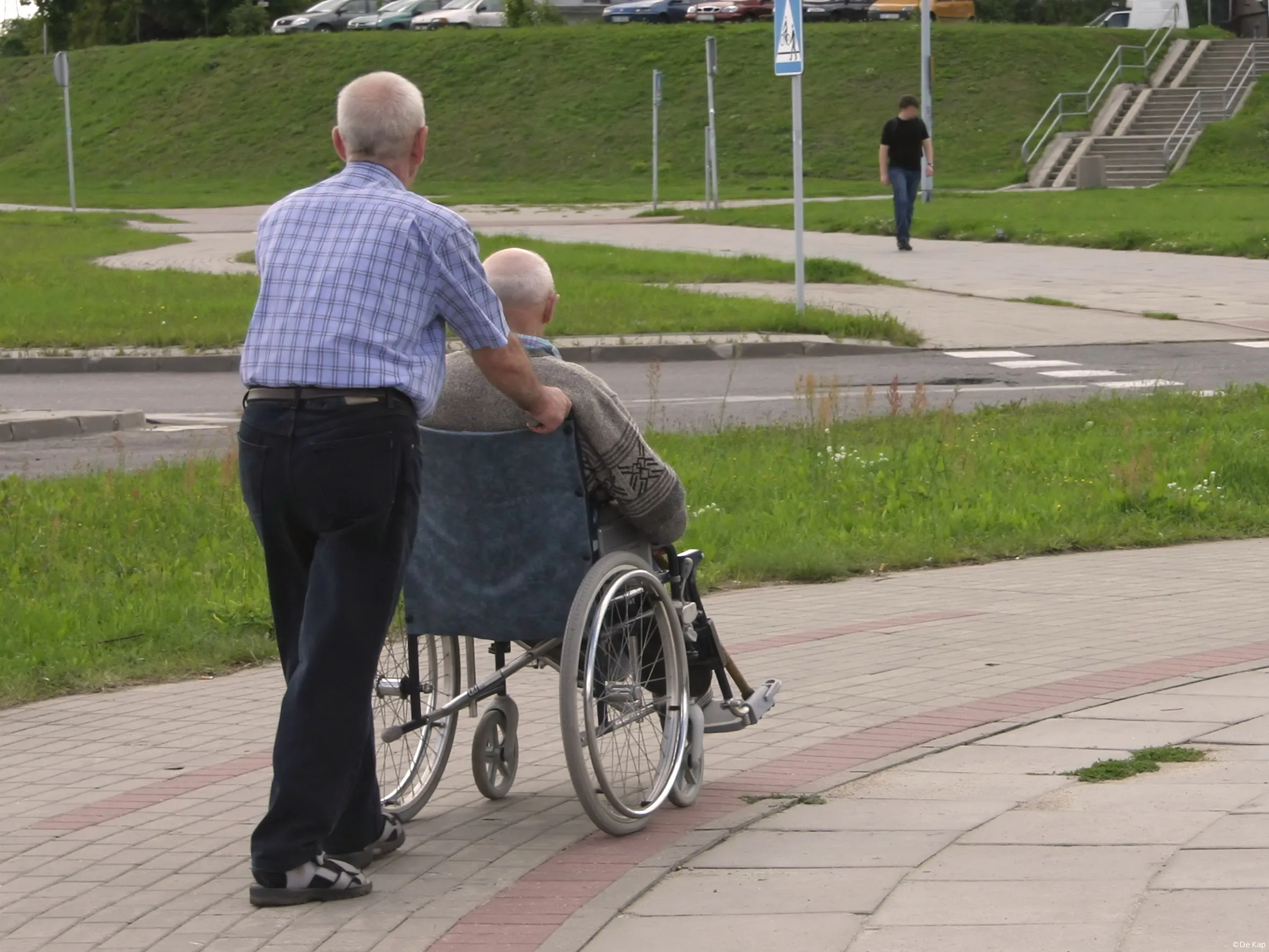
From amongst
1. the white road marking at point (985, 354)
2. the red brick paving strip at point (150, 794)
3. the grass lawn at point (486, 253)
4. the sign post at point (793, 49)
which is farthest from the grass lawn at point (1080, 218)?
the red brick paving strip at point (150, 794)

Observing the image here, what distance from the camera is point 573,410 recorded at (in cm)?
468

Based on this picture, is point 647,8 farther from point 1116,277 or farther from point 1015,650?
point 1015,650

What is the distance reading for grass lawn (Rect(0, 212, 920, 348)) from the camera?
60.0 feet

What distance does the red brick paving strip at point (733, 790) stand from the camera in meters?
4.11

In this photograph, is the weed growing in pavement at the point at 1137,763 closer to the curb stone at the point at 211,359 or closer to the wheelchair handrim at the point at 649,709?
the wheelchair handrim at the point at 649,709

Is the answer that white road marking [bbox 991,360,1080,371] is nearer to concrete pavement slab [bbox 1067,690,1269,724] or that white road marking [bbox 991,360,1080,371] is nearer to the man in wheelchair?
concrete pavement slab [bbox 1067,690,1269,724]

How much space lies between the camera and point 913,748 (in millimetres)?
5504

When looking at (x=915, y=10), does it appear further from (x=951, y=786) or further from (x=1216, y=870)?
(x=1216, y=870)

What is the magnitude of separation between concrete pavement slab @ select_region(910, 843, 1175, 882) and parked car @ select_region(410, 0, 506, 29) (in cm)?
6285

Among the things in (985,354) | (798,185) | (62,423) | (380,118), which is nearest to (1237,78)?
(985,354)

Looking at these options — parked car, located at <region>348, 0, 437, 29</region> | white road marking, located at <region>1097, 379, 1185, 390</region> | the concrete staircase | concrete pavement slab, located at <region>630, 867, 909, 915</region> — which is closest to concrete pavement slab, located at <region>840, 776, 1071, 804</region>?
concrete pavement slab, located at <region>630, 867, 909, 915</region>

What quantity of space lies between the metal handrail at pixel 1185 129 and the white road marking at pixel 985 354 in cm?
3147

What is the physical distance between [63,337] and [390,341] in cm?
1475

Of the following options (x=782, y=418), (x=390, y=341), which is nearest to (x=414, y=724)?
(x=390, y=341)
